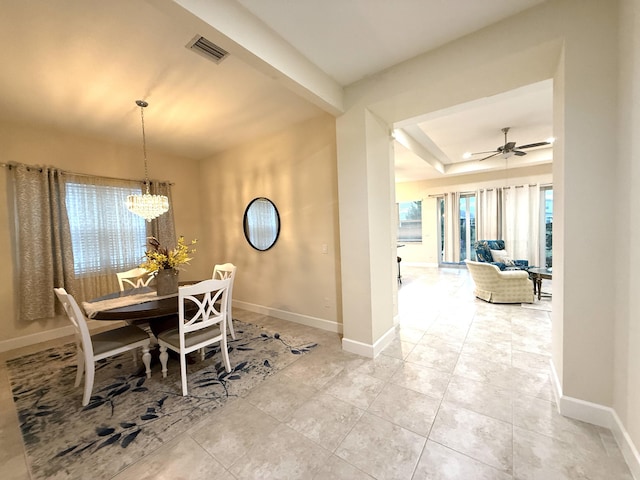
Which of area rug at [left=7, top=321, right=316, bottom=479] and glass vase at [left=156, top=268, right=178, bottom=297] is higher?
glass vase at [left=156, top=268, right=178, bottom=297]

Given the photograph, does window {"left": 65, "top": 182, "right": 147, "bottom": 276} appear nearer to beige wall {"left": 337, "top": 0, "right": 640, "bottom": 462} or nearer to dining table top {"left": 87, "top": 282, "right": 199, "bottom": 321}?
dining table top {"left": 87, "top": 282, "right": 199, "bottom": 321}

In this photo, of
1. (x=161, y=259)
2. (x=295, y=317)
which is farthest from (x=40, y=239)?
(x=295, y=317)

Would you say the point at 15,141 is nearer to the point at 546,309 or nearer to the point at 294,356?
the point at 294,356

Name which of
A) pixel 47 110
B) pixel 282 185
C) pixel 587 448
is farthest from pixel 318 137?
pixel 587 448

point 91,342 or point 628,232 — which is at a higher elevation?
point 628,232

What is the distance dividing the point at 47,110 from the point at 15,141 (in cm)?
83

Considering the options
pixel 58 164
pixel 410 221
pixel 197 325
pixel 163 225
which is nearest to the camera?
pixel 197 325

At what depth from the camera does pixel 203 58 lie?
82.1 inches

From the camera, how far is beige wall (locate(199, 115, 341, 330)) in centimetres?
328

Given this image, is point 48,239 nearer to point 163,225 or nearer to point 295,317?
point 163,225

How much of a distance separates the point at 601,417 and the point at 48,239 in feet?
18.9

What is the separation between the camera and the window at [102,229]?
3.55m

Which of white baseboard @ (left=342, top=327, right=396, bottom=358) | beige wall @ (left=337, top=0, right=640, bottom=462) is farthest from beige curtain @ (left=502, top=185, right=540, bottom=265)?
white baseboard @ (left=342, top=327, right=396, bottom=358)

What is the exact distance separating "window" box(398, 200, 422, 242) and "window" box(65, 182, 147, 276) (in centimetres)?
740
